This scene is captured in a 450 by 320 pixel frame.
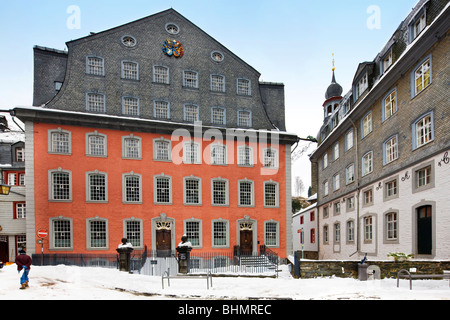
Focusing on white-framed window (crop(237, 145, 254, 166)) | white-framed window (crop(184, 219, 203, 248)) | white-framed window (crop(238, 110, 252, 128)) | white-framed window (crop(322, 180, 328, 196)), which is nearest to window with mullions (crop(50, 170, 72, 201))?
white-framed window (crop(184, 219, 203, 248))

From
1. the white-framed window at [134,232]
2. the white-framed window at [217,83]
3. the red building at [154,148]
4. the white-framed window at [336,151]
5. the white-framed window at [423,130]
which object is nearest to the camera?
the white-framed window at [423,130]

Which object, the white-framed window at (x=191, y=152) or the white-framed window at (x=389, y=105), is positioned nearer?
the white-framed window at (x=389, y=105)

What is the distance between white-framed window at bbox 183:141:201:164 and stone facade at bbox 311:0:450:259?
12262 mm

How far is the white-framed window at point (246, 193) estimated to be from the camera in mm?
29516

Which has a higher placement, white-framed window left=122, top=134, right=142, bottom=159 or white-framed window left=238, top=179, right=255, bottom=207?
white-framed window left=122, top=134, right=142, bottom=159

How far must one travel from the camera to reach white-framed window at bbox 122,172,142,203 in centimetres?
2680

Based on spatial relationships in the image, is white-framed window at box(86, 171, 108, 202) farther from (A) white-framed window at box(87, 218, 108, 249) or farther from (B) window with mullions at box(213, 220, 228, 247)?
(B) window with mullions at box(213, 220, 228, 247)

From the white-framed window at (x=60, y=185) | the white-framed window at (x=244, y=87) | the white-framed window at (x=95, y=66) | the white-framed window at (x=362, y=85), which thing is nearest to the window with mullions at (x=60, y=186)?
the white-framed window at (x=60, y=185)

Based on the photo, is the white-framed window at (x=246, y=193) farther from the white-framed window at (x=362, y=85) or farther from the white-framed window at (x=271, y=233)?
the white-framed window at (x=362, y=85)

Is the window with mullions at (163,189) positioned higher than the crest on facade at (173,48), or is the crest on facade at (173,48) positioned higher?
the crest on facade at (173,48)

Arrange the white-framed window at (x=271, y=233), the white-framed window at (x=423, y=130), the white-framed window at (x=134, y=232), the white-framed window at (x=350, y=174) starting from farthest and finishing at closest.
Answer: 1. the white-framed window at (x=271, y=233)
2. the white-framed window at (x=350, y=174)
3. the white-framed window at (x=134, y=232)
4. the white-framed window at (x=423, y=130)

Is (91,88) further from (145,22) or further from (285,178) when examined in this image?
(285,178)

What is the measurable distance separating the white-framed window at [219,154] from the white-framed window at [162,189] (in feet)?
13.2

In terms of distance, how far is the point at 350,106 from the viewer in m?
29.1
